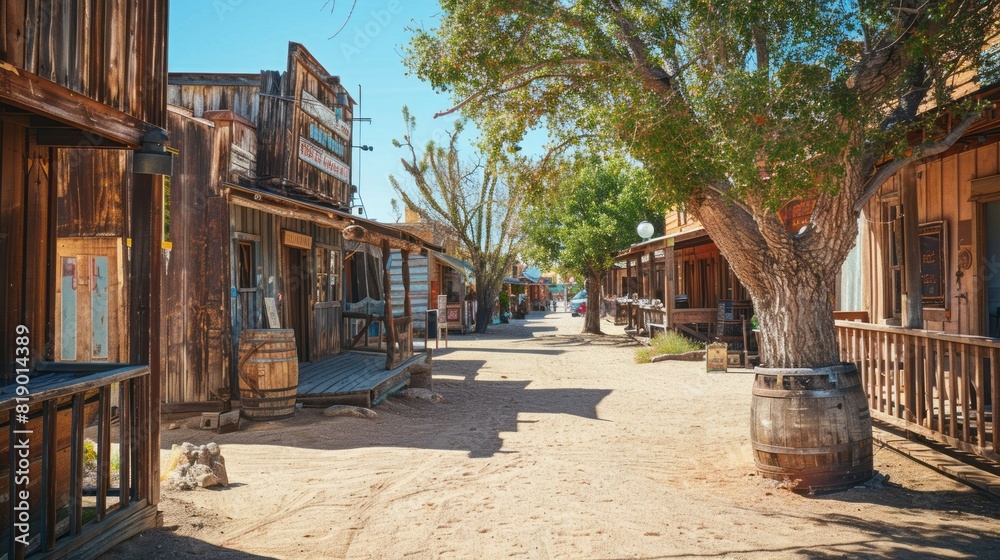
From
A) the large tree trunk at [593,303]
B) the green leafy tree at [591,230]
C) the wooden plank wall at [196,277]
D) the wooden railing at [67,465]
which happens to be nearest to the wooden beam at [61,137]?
the wooden railing at [67,465]

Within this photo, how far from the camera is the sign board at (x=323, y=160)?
12.8 m

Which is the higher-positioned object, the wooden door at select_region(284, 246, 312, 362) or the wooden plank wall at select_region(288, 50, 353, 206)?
the wooden plank wall at select_region(288, 50, 353, 206)

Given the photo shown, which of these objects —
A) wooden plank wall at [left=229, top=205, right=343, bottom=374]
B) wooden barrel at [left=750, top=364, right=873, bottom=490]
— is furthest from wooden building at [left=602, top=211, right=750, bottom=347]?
wooden barrel at [left=750, top=364, right=873, bottom=490]

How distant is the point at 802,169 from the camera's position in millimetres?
5488

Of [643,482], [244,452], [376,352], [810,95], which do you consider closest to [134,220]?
[244,452]

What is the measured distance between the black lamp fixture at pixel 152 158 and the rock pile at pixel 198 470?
2634 millimetres

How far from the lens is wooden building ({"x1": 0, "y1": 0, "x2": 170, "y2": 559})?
388 cm

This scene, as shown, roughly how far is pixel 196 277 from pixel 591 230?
56.6ft

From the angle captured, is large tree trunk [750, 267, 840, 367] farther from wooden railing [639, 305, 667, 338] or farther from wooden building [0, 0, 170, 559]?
wooden railing [639, 305, 667, 338]

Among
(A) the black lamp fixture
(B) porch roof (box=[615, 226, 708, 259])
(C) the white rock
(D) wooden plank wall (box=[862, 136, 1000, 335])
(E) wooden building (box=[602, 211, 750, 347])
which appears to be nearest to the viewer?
(A) the black lamp fixture

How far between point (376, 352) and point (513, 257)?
1537 cm

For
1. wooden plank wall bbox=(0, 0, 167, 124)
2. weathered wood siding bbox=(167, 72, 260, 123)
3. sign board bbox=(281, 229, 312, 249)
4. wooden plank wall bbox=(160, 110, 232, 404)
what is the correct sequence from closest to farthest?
wooden plank wall bbox=(0, 0, 167, 124) → wooden plank wall bbox=(160, 110, 232, 404) → sign board bbox=(281, 229, 312, 249) → weathered wood siding bbox=(167, 72, 260, 123)

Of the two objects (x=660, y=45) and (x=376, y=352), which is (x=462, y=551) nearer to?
(x=660, y=45)

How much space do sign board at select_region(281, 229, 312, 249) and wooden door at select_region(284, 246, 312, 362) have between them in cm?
18
